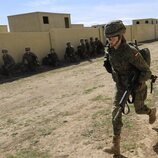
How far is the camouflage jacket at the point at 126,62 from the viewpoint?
3.49m

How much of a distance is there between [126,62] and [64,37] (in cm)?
1556

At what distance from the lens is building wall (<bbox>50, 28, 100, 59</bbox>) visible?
17922 mm

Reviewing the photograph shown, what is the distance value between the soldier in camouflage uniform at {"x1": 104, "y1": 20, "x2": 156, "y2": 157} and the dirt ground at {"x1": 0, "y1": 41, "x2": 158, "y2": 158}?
1.43 feet

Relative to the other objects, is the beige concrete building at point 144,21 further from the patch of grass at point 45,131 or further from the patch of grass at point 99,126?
the patch of grass at point 45,131

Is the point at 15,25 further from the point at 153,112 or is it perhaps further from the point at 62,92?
the point at 153,112

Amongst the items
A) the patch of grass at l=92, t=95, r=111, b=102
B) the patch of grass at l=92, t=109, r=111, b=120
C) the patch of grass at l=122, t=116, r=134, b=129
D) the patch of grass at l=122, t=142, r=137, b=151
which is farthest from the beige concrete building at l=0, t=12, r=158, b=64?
the patch of grass at l=122, t=142, r=137, b=151

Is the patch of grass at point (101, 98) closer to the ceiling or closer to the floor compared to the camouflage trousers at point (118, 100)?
closer to the floor

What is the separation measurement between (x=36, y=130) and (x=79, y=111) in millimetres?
1231

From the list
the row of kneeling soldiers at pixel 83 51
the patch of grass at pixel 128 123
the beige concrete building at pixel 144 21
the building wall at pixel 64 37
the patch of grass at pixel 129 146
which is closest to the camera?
the patch of grass at pixel 129 146

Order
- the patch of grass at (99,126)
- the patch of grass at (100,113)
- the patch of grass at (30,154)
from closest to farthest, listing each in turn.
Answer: the patch of grass at (30,154) < the patch of grass at (99,126) < the patch of grass at (100,113)

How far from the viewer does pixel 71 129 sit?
4945 millimetres

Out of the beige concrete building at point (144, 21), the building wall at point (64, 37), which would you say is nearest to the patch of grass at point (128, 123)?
the building wall at point (64, 37)

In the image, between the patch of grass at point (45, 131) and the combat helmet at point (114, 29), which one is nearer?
the combat helmet at point (114, 29)

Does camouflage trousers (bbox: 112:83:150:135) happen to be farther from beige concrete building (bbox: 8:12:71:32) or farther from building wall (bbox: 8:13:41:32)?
building wall (bbox: 8:13:41:32)
